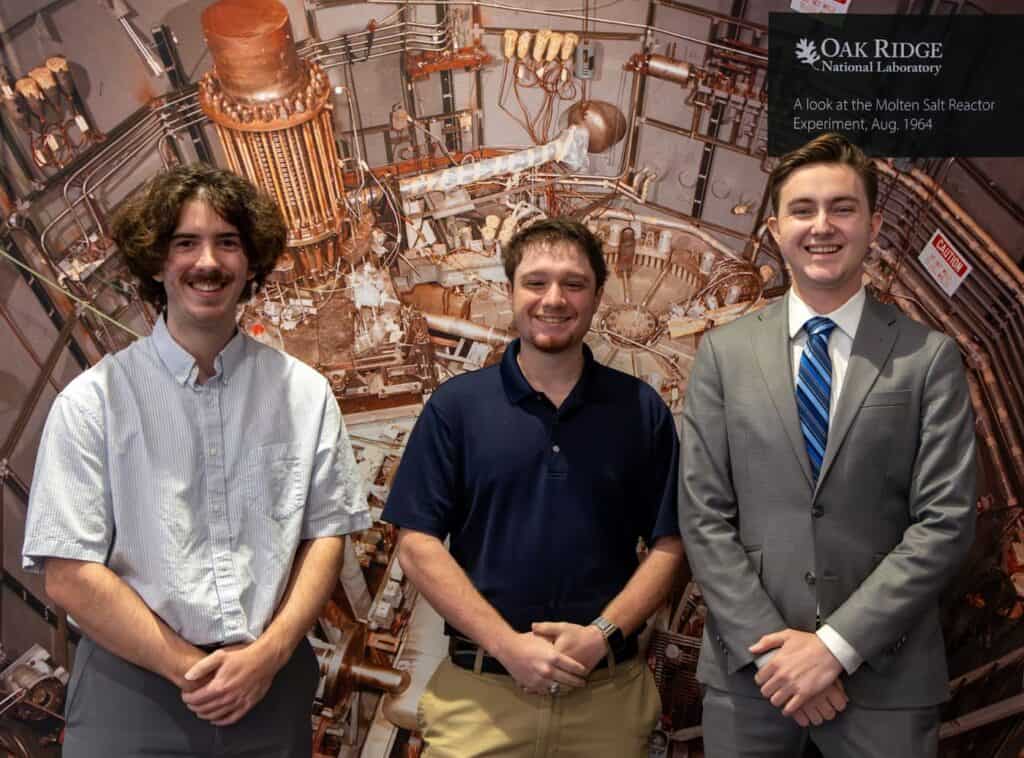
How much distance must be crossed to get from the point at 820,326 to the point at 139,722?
5.69 feet

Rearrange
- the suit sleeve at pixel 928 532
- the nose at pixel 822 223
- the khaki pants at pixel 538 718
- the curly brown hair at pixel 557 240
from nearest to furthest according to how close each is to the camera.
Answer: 1. the suit sleeve at pixel 928 532
2. the nose at pixel 822 223
3. the khaki pants at pixel 538 718
4. the curly brown hair at pixel 557 240

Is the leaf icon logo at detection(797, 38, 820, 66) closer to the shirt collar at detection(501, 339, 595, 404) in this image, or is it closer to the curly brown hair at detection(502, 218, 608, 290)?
the curly brown hair at detection(502, 218, 608, 290)

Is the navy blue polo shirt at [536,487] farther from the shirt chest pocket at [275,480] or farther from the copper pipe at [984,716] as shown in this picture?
the copper pipe at [984,716]

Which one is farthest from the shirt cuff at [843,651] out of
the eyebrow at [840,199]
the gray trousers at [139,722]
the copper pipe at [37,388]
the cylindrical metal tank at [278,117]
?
the copper pipe at [37,388]

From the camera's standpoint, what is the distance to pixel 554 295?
202 cm

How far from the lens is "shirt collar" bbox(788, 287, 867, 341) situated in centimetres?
190

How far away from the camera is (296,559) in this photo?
6.52 ft

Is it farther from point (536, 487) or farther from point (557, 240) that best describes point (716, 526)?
point (557, 240)

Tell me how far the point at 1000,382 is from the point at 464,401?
1661mm

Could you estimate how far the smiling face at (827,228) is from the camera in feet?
6.10

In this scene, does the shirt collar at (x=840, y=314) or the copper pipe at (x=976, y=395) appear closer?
the shirt collar at (x=840, y=314)

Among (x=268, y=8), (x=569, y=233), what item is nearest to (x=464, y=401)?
(x=569, y=233)

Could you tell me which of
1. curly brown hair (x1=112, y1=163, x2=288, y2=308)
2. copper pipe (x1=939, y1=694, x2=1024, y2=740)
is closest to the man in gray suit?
copper pipe (x1=939, y1=694, x2=1024, y2=740)

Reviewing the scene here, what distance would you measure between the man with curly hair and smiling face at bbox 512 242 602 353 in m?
0.55
